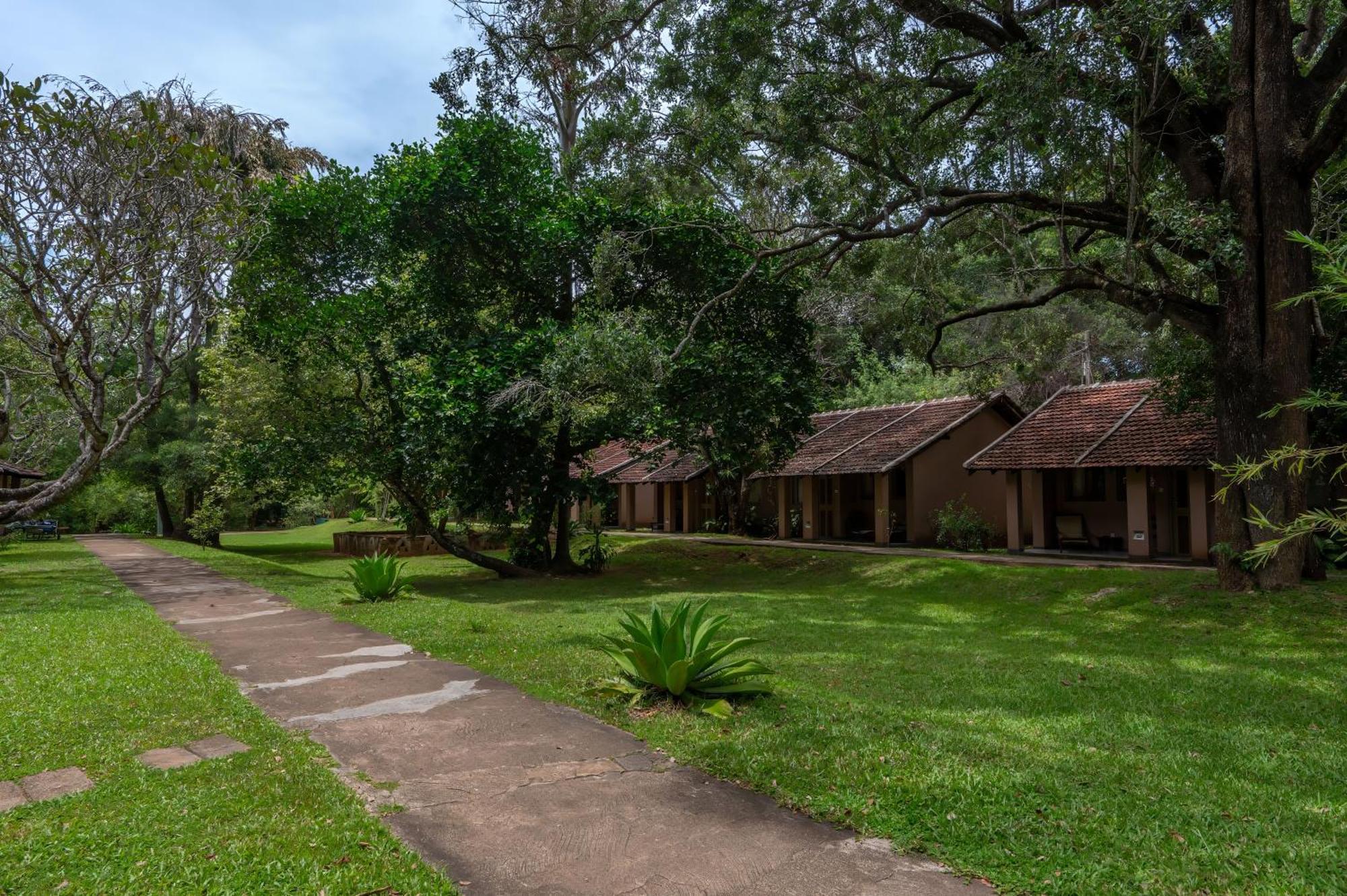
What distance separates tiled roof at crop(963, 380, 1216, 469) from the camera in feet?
55.7

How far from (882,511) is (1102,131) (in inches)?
519

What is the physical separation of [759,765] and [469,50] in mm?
13048

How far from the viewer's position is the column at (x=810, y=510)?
2525 centimetres

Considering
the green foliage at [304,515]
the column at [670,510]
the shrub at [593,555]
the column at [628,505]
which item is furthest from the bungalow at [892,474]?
the green foliage at [304,515]

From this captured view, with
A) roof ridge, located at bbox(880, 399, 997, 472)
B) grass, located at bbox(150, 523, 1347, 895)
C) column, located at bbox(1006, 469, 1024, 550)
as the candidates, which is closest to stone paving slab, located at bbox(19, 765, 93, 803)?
grass, located at bbox(150, 523, 1347, 895)

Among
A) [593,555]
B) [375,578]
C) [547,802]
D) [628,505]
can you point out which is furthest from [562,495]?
[628,505]

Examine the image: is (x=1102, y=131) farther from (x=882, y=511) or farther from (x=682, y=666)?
(x=882, y=511)

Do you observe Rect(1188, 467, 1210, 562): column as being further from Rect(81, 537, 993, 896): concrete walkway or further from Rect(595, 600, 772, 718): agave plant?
Rect(81, 537, 993, 896): concrete walkway

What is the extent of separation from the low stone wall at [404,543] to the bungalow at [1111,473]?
15273 mm

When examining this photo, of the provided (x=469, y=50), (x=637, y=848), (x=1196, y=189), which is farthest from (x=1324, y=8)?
(x=637, y=848)

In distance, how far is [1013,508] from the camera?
2025 cm

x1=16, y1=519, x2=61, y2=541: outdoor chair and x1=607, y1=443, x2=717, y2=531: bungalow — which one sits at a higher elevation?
x1=607, y1=443, x2=717, y2=531: bungalow

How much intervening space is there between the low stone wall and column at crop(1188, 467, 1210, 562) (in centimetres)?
1910

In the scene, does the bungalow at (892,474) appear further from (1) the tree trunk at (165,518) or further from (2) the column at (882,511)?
(1) the tree trunk at (165,518)
